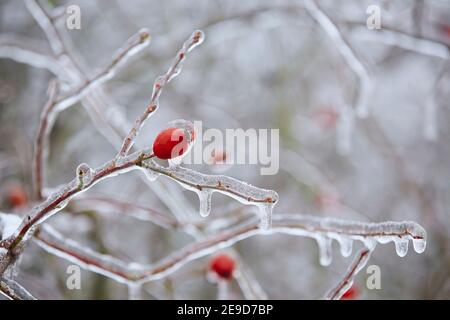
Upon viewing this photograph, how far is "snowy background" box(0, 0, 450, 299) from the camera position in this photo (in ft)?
6.50

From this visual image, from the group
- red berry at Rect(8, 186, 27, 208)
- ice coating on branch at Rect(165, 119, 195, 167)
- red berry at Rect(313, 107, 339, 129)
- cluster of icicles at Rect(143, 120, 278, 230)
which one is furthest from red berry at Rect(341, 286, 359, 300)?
red berry at Rect(313, 107, 339, 129)

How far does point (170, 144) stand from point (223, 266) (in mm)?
612

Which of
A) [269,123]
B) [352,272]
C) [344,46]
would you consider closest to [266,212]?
[352,272]

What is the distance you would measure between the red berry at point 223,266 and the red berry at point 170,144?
1.93ft

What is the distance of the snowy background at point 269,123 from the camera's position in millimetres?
1982

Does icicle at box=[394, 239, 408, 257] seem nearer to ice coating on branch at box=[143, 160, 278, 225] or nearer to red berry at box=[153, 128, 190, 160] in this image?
ice coating on branch at box=[143, 160, 278, 225]

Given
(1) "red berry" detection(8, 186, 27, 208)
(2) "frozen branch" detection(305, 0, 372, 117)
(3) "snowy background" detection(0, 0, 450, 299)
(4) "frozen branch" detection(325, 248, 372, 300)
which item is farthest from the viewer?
(3) "snowy background" detection(0, 0, 450, 299)

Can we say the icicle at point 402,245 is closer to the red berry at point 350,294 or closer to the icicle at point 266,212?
the icicle at point 266,212

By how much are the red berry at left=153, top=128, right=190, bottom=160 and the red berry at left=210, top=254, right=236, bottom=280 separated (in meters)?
0.59

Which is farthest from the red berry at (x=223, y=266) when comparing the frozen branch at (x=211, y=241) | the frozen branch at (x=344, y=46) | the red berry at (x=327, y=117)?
the red berry at (x=327, y=117)

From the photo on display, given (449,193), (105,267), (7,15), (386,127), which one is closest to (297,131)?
(386,127)

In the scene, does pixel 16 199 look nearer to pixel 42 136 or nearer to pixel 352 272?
pixel 42 136
